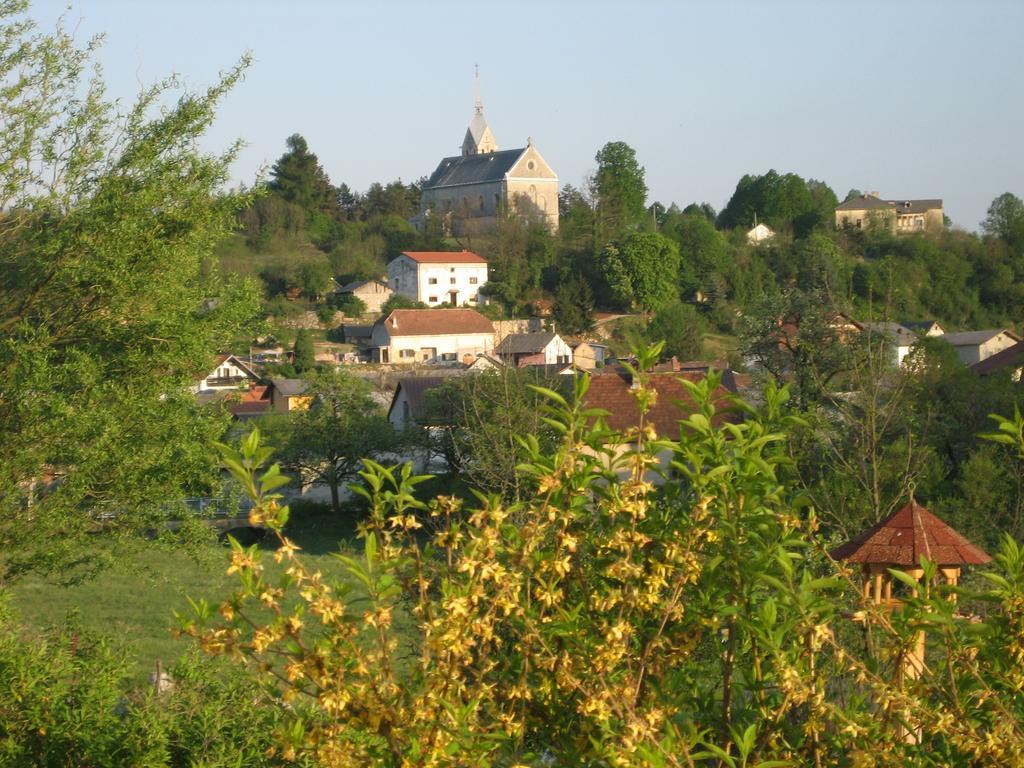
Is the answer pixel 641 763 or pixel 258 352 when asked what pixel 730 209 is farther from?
pixel 641 763

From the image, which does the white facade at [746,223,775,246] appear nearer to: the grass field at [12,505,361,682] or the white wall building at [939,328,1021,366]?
the white wall building at [939,328,1021,366]

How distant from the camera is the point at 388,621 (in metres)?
2.69

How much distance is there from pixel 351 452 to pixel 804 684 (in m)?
27.6

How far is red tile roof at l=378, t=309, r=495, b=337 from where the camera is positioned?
55.3 m

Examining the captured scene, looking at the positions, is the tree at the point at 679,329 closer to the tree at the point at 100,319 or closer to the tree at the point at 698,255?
the tree at the point at 698,255

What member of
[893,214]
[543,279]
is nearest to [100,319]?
[543,279]

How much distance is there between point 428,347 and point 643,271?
11.9m

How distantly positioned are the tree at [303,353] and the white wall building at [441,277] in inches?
558

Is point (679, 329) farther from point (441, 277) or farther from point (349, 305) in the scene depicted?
point (349, 305)

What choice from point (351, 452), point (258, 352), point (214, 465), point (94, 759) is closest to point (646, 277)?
point (258, 352)

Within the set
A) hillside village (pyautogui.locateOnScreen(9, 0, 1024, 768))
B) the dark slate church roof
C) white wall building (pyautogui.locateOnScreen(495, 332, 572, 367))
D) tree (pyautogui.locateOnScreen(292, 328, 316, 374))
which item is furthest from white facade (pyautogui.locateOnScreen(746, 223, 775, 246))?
hillside village (pyautogui.locateOnScreen(9, 0, 1024, 768))

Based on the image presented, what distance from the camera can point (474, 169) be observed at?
3211 inches

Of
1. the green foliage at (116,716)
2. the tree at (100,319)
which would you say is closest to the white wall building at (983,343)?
the tree at (100,319)

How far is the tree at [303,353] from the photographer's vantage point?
157 ft
